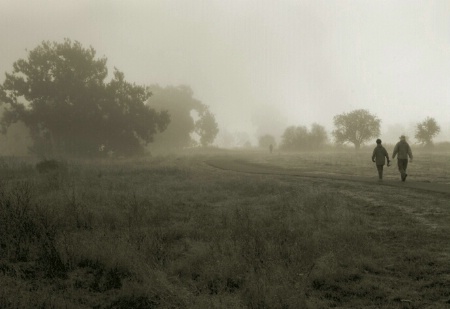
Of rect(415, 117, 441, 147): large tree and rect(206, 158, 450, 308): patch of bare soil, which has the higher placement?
rect(415, 117, 441, 147): large tree

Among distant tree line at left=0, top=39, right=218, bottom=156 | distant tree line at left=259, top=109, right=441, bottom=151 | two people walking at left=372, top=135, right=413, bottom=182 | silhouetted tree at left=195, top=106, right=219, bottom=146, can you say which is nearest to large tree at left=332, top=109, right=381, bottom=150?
distant tree line at left=259, top=109, right=441, bottom=151

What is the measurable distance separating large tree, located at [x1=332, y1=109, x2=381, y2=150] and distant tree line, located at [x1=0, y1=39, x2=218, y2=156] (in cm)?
4294

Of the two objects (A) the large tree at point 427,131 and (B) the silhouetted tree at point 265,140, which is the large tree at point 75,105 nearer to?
(A) the large tree at point 427,131

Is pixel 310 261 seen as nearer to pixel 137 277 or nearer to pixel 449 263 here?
pixel 449 263

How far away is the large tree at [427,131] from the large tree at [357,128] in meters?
8.08

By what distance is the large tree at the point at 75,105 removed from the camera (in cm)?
4312

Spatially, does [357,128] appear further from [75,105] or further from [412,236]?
[412,236]

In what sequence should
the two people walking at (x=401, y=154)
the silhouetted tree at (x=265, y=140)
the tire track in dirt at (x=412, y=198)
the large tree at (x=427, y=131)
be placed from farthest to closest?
the silhouetted tree at (x=265, y=140), the large tree at (x=427, y=131), the two people walking at (x=401, y=154), the tire track in dirt at (x=412, y=198)

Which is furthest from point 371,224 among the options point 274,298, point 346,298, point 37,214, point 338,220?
point 37,214

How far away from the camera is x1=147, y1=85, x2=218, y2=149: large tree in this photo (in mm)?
Answer: 74875

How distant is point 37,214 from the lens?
28.1ft

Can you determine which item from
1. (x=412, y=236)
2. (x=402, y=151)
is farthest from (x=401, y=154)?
(x=412, y=236)

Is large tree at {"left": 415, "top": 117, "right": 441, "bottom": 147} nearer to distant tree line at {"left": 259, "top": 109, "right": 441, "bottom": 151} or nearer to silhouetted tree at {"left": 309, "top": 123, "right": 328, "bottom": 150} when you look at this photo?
distant tree line at {"left": 259, "top": 109, "right": 441, "bottom": 151}

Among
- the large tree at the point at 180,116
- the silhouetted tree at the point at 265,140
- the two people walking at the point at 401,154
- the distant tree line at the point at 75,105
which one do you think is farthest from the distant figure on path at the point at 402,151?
the silhouetted tree at the point at 265,140
